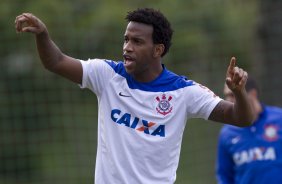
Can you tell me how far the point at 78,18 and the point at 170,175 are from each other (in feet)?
16.8

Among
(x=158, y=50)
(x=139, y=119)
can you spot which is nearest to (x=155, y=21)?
(x=158, y=50)

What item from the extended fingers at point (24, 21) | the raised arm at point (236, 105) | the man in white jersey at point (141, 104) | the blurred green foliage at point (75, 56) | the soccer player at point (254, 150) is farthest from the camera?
the blurred green foliage at point (75, 56)

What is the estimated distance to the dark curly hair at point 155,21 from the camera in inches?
220

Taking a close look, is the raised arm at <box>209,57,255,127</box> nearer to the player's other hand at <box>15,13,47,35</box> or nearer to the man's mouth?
the man's mouth

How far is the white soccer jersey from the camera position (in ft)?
18.0

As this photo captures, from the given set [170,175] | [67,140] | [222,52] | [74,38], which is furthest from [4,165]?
[170,175]

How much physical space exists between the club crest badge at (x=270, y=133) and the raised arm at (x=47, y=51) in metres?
2.97

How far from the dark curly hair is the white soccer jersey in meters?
0.22

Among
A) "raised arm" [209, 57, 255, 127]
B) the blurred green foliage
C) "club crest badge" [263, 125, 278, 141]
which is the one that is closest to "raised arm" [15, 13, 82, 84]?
"raised arm" [209, 57, 255, 127]

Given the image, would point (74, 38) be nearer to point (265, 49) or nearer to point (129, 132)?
point (265, 49)

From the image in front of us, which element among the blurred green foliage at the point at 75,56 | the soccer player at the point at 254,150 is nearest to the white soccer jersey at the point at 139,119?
the soccer player at the point at 254,150

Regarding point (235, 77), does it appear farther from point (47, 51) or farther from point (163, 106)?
point (47, 51)

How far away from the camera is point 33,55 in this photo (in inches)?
411

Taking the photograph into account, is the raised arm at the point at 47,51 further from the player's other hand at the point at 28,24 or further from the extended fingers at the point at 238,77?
the extended fingers at the point at 238,77
